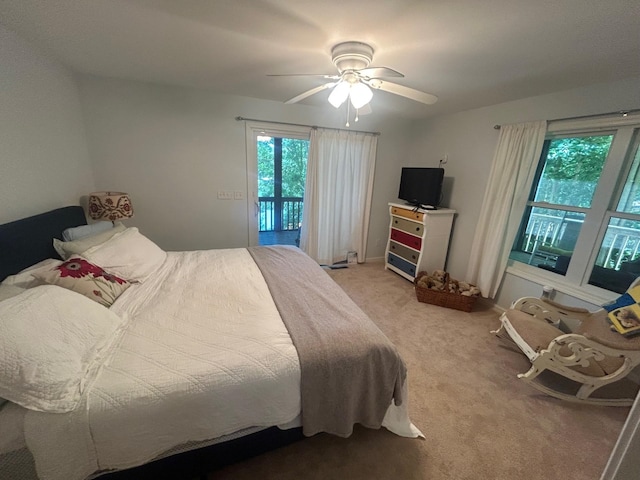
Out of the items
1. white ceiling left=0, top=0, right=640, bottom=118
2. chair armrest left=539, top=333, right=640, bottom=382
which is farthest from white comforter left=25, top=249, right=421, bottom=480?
white ceiling left=0, top=0, right=640, bottom=118

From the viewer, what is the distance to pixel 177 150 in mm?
2865

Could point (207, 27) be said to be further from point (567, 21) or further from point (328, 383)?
point (328, 383)

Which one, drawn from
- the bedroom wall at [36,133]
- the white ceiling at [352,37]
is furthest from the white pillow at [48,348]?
the white ceiling at [352,37]

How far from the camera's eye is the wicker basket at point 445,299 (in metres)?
2.78

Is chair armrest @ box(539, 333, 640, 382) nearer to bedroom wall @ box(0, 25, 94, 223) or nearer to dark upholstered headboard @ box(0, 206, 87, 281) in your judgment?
dark upholstered headboard @ box(0, 206, 87, 281)

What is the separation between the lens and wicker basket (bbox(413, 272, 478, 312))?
9.13ft

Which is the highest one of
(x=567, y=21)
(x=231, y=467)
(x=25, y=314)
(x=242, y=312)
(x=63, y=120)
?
(x=567, y=21)

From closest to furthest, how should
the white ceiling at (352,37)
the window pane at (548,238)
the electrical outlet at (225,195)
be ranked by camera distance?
the white ceiling at (352,37) → the window pane at (548,238) → the electrical outlet at (225,195)

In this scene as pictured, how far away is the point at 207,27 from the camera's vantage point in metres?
1.52

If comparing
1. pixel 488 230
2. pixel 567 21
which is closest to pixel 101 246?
pixel 567 21

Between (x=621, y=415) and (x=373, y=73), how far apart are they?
2830 mm

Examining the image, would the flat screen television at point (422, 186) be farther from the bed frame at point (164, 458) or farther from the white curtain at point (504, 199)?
the bed frame at point (164, 458)

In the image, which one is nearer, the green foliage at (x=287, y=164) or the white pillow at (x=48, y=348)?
the white pillow at (x=48, y=348)

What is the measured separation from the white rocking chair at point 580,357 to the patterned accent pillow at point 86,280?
113 inches
